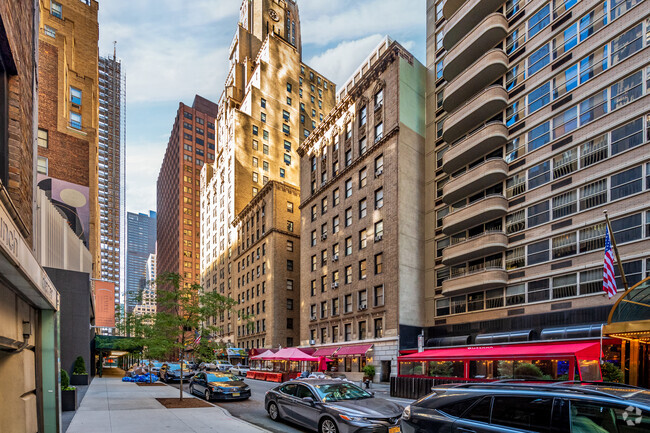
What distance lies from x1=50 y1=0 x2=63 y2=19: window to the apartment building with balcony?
104ft

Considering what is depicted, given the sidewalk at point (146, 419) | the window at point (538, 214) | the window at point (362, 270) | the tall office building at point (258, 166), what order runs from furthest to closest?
the tall office building at point (258, 166)
the window at point (362, 270)
the window at point (538, 214)
the sidewalk at point (146, 419)

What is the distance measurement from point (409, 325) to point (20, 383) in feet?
107

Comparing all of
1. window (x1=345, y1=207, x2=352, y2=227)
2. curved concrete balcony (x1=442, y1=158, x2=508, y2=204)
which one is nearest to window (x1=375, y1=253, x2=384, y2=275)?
window (x1=345, y1=207, x2=352, y2=227)

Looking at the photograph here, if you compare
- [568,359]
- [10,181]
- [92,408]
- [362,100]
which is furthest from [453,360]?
[362,100]

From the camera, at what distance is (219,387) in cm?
1852

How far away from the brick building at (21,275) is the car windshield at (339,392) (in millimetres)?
6377

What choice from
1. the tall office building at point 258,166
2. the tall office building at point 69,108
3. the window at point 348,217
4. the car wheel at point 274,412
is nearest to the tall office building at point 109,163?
the tall office building at point 258,166

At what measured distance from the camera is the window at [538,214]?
1110 inches

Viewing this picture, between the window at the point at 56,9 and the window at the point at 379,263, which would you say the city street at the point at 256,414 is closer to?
the window at the point at 379,263

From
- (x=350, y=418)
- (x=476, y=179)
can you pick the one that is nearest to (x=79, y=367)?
(x=350, y=418)

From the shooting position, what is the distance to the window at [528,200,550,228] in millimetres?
28188

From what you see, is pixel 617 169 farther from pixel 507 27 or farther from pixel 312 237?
pixel 312 237

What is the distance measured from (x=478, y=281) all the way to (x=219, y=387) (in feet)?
66.5

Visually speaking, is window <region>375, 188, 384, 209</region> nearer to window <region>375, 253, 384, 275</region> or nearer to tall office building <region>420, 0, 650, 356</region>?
tall office building <region>420, 0, 650, 356</region>
